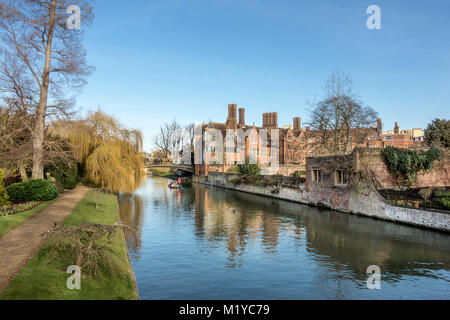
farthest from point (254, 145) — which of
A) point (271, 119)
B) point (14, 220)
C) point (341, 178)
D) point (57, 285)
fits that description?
point (57, 285)

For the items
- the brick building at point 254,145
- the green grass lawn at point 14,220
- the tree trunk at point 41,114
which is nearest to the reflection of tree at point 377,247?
the green grass lawn at point 14,220

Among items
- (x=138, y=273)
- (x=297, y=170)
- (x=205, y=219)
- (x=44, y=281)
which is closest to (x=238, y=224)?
(x=205, y=219)

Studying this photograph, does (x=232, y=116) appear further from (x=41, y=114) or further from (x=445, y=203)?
(x=445, y=203)

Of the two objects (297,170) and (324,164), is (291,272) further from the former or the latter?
(297,170)

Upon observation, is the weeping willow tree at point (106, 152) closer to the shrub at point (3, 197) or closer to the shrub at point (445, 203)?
the shrub at point (3, 197)

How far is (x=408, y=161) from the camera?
26172 millimetres

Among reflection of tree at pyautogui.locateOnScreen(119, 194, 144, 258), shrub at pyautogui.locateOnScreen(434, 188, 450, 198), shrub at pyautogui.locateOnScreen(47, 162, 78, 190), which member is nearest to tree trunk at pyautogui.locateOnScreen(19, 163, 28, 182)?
shrub at pyautogui.locateOnScreen(47, 162, 78, 190)

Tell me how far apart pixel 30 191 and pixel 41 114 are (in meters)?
5.60

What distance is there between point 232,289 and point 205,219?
13673mm

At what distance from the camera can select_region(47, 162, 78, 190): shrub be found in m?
28.5

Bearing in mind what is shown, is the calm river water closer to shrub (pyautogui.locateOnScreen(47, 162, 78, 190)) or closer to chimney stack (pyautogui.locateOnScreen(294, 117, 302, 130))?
shrub (pyautogui.locateOnScreen(47, 162, 78, 190))

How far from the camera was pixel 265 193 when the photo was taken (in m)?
39.9

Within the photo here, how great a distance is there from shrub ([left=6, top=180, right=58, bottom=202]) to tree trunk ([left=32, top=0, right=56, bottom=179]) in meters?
2.07

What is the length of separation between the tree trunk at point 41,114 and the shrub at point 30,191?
2070mm
